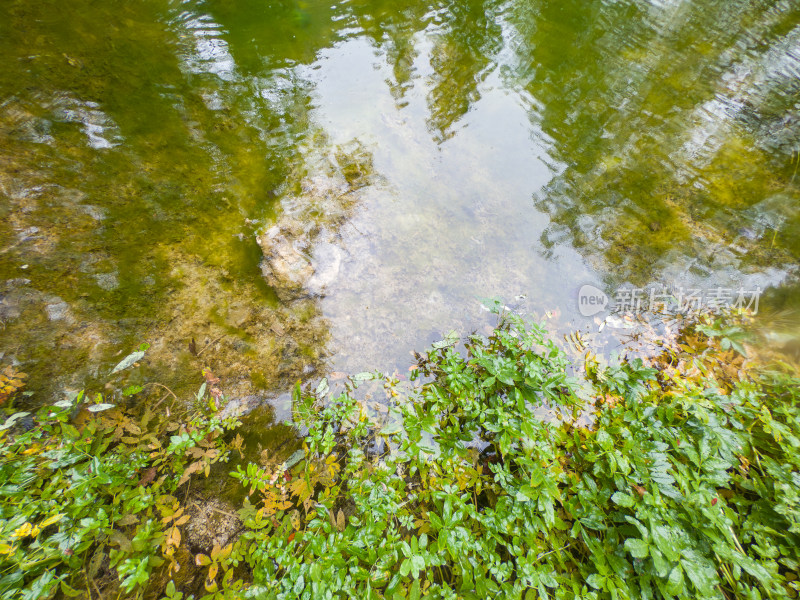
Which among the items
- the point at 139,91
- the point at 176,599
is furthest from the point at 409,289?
the point at 139,91

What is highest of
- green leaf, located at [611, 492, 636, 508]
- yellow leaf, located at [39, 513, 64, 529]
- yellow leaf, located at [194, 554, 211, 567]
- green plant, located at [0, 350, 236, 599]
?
green leaf, located at [611, 492, 636, 508]

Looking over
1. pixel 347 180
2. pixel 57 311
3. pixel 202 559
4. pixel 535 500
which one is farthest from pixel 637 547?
pixel 57 311

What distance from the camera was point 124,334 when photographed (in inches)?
90.6

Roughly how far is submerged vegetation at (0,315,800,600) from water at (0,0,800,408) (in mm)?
466

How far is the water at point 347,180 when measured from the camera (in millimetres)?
2447

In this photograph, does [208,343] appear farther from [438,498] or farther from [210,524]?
[438,498]

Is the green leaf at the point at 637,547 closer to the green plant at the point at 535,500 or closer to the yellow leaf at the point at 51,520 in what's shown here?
the green plant at the point at 535,500

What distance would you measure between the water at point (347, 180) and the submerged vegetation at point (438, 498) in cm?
47

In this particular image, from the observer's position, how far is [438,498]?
1829mm

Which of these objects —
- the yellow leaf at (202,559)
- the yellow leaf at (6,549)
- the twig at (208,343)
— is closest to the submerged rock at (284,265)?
the twig at (208,343)

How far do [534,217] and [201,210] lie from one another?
3.02 m

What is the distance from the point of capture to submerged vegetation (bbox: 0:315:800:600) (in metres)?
1.54

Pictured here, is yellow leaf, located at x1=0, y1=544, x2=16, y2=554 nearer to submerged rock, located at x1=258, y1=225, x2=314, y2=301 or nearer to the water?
the water

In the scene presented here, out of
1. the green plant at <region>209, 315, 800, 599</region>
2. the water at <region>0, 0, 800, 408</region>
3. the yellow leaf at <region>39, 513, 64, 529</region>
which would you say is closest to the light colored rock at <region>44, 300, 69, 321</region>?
the water at <region>0, 0, 800, 408</region>
